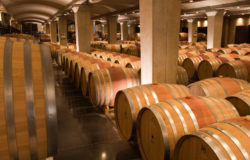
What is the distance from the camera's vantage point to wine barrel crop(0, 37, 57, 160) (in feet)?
5.29

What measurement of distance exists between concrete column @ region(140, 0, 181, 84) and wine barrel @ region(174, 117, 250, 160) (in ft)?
10.1

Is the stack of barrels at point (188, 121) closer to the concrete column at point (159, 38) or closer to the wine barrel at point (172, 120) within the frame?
the wine barrel at point (172, 120)

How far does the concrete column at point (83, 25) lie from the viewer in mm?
12742

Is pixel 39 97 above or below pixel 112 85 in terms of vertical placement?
above

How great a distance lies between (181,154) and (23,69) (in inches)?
68.4

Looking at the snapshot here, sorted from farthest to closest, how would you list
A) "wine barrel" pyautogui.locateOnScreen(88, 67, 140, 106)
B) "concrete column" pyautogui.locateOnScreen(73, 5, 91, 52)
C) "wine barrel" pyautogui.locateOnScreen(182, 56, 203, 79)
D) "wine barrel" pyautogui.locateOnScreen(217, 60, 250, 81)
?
"concrete column" pyautogui.locateOnScreen(73, 5, 91, 52) → "wine barrel" pyautogui.locateOnScreen(182, 56, 203, 79) → "wine barrel" pyautogui.locateOnScreen(217, 60, 250, 81) → "wine barrel" pyautogui.locateOnScreen(88, 67, 140, 106)

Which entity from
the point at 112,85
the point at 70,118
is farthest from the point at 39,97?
the point at 70,118

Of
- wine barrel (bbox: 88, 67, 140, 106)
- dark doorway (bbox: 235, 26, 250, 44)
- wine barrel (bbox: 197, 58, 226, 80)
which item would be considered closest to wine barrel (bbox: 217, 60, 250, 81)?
wine barrel (bbox: 197, 58, 226, 80)

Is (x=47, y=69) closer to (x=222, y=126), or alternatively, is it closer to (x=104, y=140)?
(x=222, y=126)

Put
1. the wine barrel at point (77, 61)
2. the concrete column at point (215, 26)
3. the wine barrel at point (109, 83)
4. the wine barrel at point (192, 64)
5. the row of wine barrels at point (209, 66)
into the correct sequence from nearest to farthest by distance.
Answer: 1. the wine barrel at point (109, 83)
2. the wine barrel at point (77, 61)
3. the row of wine barrels at point (209, 66)
4. the wine barrel at point (192, 64)
5. the concrete column at point (215, 26)

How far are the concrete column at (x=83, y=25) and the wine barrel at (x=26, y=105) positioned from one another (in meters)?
11.7

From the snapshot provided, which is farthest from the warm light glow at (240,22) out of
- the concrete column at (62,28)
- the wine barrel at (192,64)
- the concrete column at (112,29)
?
the concrete column at (62,28)

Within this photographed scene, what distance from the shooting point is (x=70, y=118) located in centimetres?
494

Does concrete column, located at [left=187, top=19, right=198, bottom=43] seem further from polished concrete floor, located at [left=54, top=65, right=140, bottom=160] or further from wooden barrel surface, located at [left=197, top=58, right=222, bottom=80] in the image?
polished concrete floor, located at [left=54, top=65, right=140, bottom=160]
